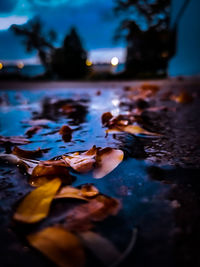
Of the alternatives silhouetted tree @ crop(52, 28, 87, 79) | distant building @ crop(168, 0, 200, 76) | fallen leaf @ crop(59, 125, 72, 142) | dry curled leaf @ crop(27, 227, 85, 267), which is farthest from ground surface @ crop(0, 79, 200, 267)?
silhouetted tree @ crop(52, 28, 87, 79)

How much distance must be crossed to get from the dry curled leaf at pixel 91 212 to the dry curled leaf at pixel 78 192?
0.01m

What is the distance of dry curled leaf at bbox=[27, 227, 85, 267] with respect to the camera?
0.29 m

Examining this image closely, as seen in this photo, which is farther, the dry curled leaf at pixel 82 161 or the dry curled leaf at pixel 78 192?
the dry curled leaf at pixel 82 161

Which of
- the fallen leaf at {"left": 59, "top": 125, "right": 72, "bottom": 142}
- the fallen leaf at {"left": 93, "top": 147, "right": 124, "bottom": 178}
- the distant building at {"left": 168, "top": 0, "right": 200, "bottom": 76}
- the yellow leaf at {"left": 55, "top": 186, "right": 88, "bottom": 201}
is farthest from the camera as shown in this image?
the distant building at {"left": 168, "top": 0, "right": 200, "bottom": 76}

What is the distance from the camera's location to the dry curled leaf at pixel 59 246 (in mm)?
294

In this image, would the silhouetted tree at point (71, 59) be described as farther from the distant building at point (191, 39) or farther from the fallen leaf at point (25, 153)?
the fallen leaf at point (25, 153)

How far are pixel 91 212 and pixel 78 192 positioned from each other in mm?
68

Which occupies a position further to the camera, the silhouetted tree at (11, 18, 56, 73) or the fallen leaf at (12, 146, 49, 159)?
the silhouetted tree at (11, 18, 56, 73)

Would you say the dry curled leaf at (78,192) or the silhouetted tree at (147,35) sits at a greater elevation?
the silhouetted tree at (147,35)

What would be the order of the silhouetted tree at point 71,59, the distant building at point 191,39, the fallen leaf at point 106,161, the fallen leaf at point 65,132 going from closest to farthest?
the fallen leaf at point 106,161 → the fallen leaf at point 65,132 → the distant building at point 191,39 → the silhouetted tree at point 71,59

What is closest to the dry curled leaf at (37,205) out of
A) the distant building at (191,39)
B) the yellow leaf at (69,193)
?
the yellow leaf at (69,193)

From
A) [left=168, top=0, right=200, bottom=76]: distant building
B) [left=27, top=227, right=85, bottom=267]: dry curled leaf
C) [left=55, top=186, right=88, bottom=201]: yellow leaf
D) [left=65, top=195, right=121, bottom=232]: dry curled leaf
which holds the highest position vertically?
[left=168, top=0, right=200, bottom=76]: distant building

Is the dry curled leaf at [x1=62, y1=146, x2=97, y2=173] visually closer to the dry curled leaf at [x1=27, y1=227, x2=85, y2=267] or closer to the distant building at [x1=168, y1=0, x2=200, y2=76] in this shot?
the dry curled leaf at [x1=27, y1=227, x2=85, y2=267]

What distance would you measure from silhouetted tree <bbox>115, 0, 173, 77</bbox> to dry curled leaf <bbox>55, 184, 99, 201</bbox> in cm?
1832
